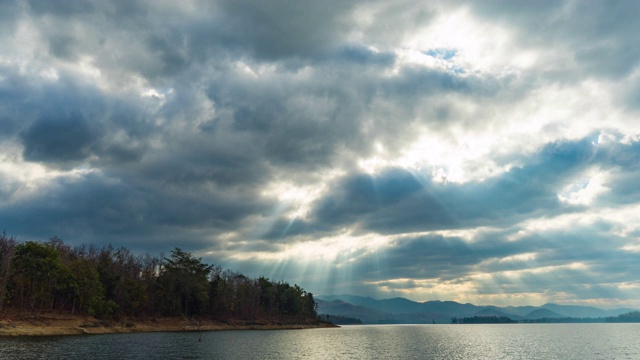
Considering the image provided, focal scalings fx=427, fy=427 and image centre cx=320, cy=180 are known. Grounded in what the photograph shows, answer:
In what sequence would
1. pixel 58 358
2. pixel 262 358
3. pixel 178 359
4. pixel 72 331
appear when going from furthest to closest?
pixel 72 331
pixel 262 358
pixel 178 359
pixel 58 358

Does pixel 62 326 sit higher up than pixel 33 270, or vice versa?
pixel 33 270

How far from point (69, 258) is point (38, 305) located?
124 feet

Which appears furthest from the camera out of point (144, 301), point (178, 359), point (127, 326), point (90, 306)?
point (144, 301)

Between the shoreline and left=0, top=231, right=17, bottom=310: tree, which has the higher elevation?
left=0, top=231, right=17, bottom=310: tree

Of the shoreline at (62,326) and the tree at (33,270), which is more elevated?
the tree at (33,270)

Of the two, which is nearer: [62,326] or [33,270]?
[33,270]

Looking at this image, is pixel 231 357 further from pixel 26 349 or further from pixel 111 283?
pixel 111 283

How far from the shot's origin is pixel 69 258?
183 meters

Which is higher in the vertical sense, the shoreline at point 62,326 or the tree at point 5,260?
the tree at point 5,260

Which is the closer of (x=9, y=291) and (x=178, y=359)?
(x=178, y=359)

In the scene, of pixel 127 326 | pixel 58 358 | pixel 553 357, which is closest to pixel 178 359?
pixel 58 358

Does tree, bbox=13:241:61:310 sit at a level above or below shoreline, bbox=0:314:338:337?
above

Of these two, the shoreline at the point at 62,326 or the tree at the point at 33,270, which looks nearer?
the shoreline at the point at 62,326

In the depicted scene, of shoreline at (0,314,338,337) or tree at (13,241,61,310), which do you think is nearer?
shoreline at (0,314,338,337)
